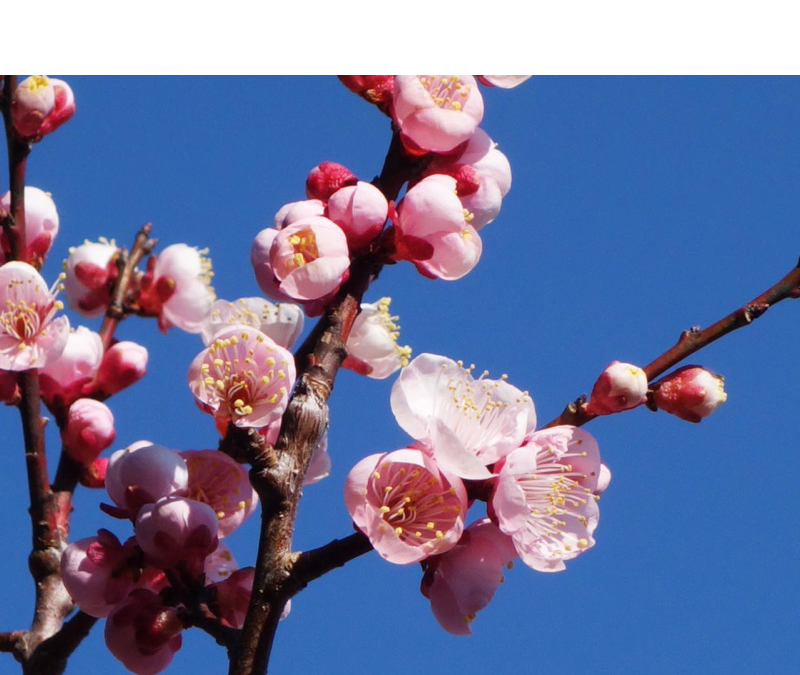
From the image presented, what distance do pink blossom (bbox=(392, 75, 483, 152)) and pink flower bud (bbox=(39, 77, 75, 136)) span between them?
86 cm

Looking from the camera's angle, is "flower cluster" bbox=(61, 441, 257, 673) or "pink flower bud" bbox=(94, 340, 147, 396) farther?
"pink flower bud" bbox=(94, 340, 147, 396)

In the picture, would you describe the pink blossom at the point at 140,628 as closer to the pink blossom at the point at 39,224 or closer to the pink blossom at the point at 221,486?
the pink blossom at the point at 221,486

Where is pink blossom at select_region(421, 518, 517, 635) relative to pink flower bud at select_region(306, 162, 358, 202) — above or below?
below

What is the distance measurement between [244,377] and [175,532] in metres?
0.27

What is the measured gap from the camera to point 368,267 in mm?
1940

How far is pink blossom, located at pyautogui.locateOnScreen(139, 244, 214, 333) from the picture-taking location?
3.06 metres

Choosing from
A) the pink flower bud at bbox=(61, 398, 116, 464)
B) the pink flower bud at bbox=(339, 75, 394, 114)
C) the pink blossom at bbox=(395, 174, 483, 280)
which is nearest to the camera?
the pink blossom at bbox=(395, 174, 483, 280)

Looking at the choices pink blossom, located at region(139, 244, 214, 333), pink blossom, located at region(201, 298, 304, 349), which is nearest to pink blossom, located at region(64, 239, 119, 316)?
pink blossom, located at region(139, 244, 214, 333)

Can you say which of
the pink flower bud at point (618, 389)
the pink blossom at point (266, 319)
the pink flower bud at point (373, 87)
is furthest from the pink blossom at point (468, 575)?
the pink flower bud at point (373, 87)

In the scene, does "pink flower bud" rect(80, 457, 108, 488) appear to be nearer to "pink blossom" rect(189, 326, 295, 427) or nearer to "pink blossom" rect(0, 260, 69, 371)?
"pink blossom" rect(0, 260, 69, 371)

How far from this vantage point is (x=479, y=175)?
2072 mm

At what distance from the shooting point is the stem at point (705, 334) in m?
1.63

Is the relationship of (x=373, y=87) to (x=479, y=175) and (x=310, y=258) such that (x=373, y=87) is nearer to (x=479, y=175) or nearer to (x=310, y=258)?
(x=479, y=175)

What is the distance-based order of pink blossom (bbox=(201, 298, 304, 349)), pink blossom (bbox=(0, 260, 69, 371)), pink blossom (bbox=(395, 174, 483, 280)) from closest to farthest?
pink blossom (bbox=(395, 174, 483, 280)), pink blossom (bbox=(201, 298, 304, 349)), pink blossom (bbox=(0, 260, 69, 371))
